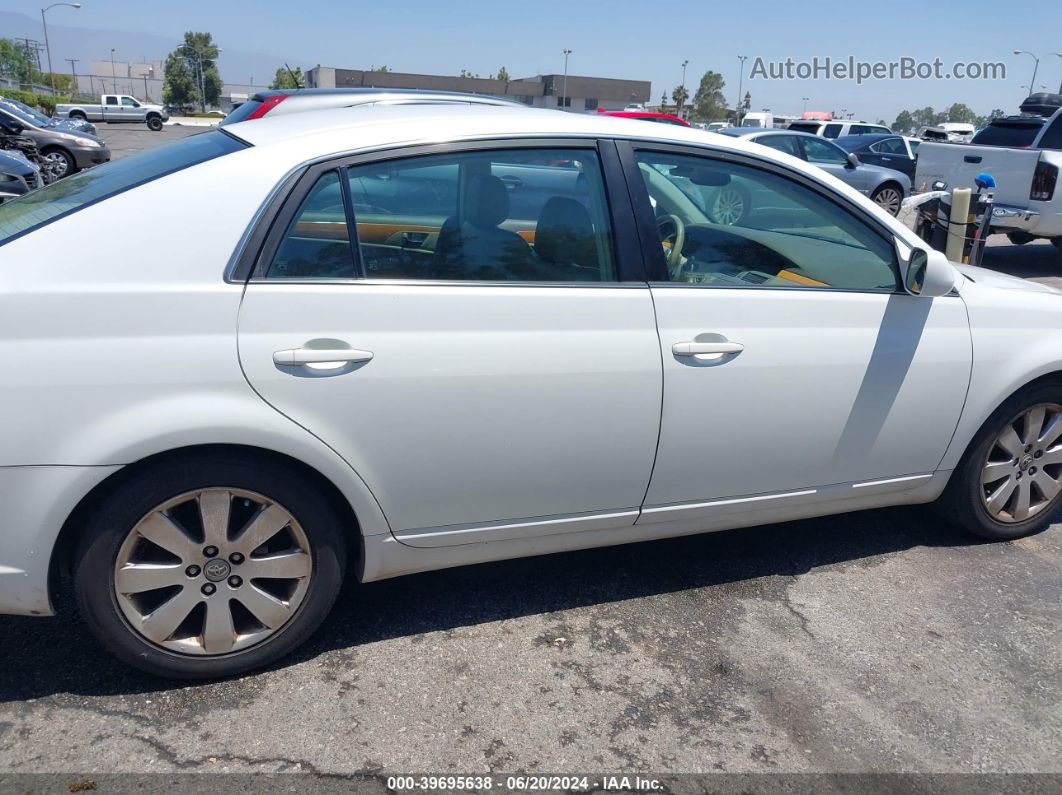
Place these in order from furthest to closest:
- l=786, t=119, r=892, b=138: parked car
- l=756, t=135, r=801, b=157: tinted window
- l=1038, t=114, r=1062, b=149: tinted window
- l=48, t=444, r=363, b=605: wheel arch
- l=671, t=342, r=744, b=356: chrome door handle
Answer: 1. l=786, t=119, r=892, b=138: parked car
2. l=756, t=135, r=801, b=157: tinted window
3. l=1038, t=114, r=1062, b=149: tinted window
4. l=671, t=342, r=744, b=356: chrome door handle
5. l=48, t=444, r=363, b=605: wheel arch

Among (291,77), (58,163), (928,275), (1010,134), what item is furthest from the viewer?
(58,163)

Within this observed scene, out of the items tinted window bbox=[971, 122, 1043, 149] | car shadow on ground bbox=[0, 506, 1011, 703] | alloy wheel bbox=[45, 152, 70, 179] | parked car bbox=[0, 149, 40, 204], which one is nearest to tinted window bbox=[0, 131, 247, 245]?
car shadow on ground bbox=[0, 506, 1011, 703]

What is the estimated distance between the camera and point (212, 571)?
271cm

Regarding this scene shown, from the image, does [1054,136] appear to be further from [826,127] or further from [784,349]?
[826,127]

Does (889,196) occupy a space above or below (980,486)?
above

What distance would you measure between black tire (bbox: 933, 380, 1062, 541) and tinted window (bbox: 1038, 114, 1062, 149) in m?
8.40

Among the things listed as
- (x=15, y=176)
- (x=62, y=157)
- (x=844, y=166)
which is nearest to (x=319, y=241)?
(x=15, y=176)

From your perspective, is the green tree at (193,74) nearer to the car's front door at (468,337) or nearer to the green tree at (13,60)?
the green tree at (13,60)

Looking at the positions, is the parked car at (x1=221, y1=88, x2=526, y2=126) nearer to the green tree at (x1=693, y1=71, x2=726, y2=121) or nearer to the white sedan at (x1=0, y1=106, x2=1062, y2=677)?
the white sedan at (x1=0, y1=106, x2=1062, y2=677)

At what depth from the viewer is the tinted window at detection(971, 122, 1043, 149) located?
38.2ft

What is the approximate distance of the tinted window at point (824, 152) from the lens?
15367 millimetres

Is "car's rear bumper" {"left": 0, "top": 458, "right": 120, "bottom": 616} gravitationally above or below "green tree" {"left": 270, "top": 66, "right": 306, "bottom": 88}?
below

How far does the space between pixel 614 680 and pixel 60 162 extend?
20.7m

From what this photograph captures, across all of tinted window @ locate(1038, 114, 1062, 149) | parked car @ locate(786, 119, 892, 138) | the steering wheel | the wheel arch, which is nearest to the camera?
the wheel arch
